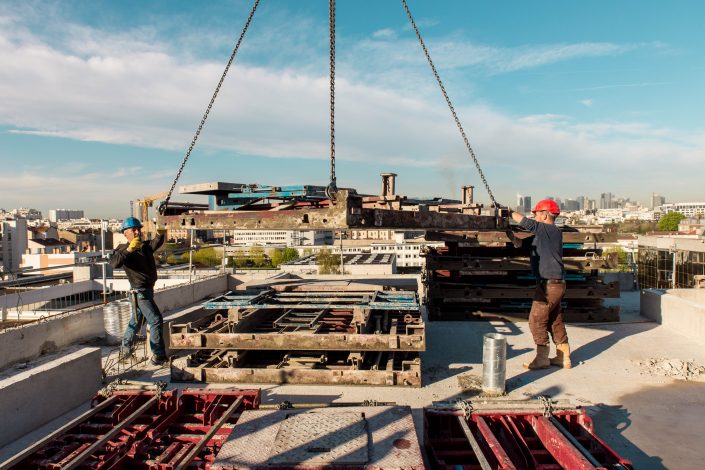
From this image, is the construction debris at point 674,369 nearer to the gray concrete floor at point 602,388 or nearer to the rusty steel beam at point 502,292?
the gray concrete floor at point 602,388

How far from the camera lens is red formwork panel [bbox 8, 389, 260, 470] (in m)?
2.96

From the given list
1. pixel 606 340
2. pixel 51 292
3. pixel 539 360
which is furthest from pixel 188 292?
pixel 51 292

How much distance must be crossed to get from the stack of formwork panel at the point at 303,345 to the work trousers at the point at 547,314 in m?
1.49

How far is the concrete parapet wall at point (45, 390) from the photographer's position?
378 centimetres

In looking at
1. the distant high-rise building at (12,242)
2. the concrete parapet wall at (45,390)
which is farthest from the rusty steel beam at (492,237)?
the distant high-rise building at (12,242)

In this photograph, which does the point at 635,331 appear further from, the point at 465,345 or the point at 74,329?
the point at 74,329

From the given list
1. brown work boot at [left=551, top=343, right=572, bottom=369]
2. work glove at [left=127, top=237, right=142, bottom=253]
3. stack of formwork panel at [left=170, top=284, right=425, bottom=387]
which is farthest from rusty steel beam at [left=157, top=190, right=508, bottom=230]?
brown work boot at [left=551, top=343, right=572, bottom=369]

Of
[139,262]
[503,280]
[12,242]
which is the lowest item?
[12,242]

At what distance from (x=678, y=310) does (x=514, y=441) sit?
18.8 feet

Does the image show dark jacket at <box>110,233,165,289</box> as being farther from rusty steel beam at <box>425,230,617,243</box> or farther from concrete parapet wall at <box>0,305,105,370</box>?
rusty steel beam at <box>425,230,617,243</box>

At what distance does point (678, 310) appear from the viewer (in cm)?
724

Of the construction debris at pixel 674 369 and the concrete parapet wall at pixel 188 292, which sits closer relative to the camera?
the construction debris at pixel 674 369

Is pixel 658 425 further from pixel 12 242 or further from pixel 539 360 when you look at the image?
pixel 12 242

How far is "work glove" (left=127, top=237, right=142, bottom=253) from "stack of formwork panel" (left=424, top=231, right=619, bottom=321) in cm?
453
